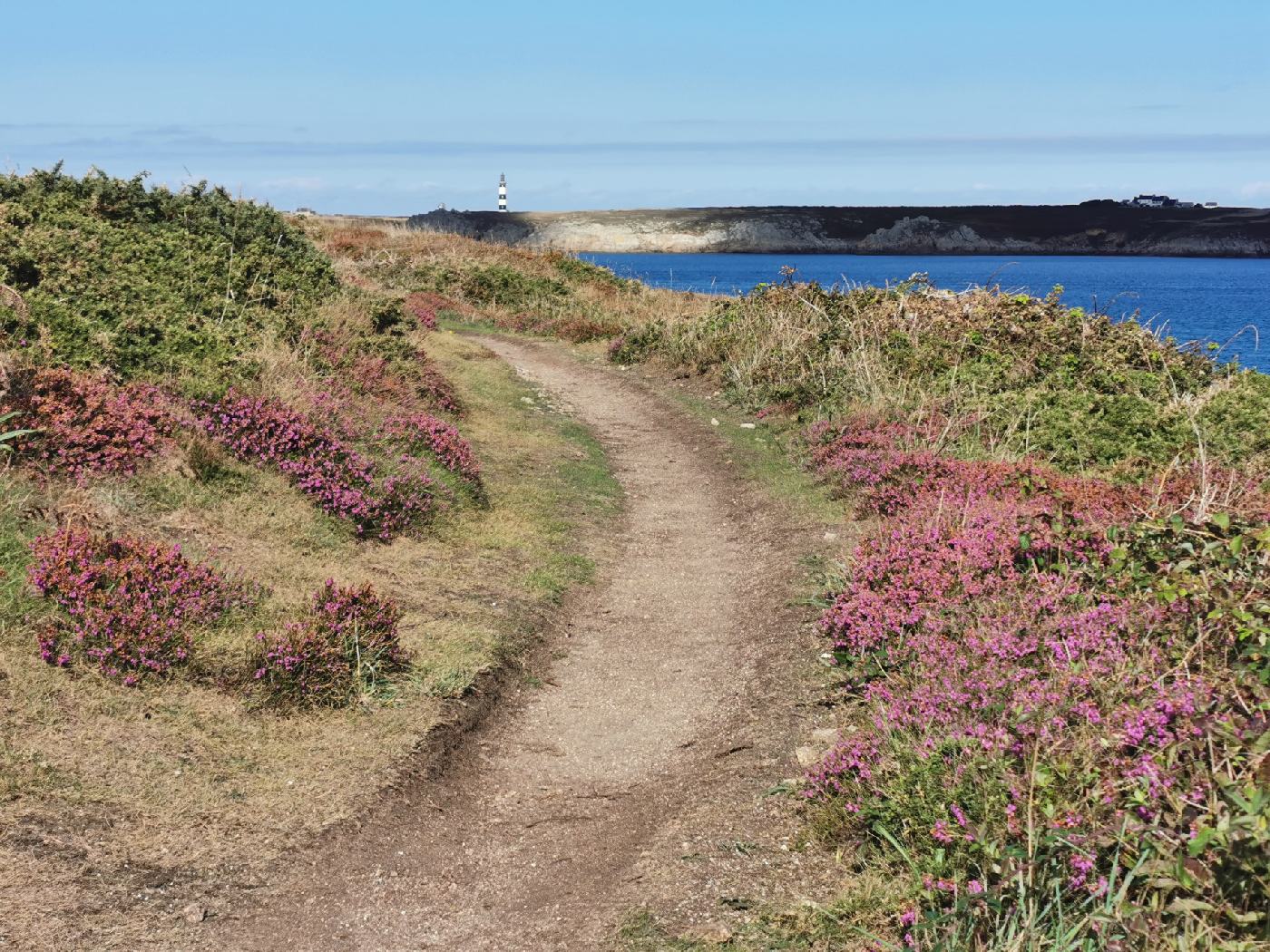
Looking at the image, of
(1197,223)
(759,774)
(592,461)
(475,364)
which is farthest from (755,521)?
(1197,223)

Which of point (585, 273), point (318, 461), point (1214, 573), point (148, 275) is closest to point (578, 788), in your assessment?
point (1214, 573)

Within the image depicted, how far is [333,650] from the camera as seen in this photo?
24.6 ft

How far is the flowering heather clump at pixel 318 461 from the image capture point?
10500mm

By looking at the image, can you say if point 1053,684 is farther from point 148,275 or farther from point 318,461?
point 148,275

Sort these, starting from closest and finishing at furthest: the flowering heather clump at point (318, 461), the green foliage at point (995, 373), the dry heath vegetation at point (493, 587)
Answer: the dry heath vegetation at point (493, 587) → the flowering heather clump at point (318, 461) → the green foliage at point (995, 373)

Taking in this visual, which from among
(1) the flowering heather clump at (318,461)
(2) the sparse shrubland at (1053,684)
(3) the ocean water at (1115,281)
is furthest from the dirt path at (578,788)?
(3) the ocean water at (1115,281)

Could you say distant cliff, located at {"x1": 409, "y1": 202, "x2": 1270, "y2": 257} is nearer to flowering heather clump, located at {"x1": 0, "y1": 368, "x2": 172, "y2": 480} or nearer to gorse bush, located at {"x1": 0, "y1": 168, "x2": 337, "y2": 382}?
gorse bush, located at {"x1": 0, "y1": 168, "x2": 337, "y2": 382}

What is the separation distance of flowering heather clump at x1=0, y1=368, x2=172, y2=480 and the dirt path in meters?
3.96

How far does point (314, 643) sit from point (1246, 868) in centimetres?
549

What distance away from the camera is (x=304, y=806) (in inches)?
244

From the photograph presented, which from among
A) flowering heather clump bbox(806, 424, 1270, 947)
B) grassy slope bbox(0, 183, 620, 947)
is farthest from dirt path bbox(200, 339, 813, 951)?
flowering heather clump bbox(806, 424, 1270, 947)

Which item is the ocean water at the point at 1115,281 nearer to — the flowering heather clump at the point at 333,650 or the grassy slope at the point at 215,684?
the grassy slope at the point at 215,684

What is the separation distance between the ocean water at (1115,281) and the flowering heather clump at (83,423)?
12318 mm

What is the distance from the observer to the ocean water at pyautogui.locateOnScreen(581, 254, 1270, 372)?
3841 cm
